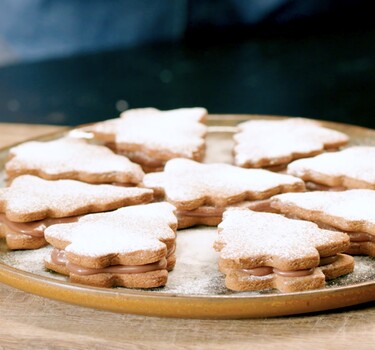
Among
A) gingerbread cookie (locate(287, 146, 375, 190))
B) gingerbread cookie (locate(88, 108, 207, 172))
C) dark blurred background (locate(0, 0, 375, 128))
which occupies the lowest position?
gingerbread cookie (locate(287, 146, 375, 190))

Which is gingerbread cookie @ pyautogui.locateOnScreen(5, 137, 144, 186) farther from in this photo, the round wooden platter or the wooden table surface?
the wooden table surface

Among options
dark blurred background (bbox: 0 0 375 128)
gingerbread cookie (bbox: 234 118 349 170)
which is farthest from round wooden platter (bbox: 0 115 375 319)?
dark blurred background (bbox: 0 0 375 128)

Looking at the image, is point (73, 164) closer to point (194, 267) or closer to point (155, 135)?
point (155, 135)

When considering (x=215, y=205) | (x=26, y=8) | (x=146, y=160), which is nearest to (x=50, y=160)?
(x=146, y=160)

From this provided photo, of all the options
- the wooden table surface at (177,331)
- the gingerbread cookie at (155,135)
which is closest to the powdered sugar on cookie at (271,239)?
the wooden table surface at (177,331)

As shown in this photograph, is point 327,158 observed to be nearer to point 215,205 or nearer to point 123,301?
point 215,205

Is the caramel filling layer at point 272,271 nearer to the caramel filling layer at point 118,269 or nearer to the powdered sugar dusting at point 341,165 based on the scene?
the caramel filling layer at point 118,269

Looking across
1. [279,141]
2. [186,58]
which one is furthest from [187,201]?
[186,58]
